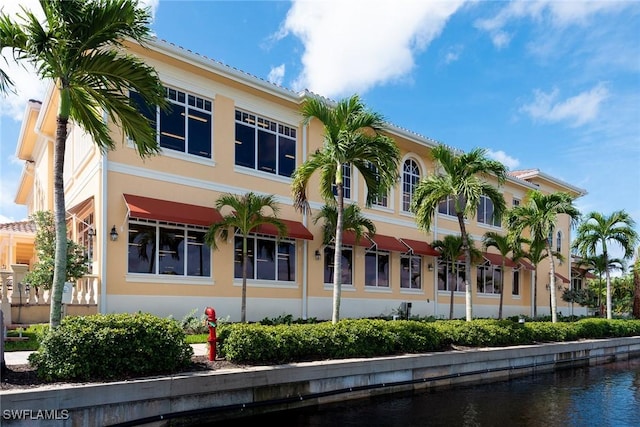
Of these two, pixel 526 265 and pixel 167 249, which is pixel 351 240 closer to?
pixel 167 249

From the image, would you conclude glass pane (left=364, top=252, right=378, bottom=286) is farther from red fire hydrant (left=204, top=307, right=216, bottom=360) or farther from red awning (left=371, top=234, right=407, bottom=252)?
red fire hydrant (left=204, top=307, right=216, bottom=360)

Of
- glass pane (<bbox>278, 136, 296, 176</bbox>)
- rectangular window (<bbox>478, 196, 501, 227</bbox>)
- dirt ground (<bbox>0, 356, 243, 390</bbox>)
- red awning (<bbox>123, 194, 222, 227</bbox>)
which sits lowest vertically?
dirt ground (<bbox>0, 356, 243, 390</bbox>)

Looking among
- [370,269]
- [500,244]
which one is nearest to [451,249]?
[500,244]

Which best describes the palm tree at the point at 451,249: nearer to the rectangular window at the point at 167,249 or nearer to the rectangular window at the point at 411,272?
the rectangular window at the point at 411,272

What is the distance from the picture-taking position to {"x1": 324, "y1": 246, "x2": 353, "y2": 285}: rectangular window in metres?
19.7

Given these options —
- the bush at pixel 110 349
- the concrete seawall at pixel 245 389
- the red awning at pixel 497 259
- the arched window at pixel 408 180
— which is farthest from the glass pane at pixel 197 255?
the red awning at pixel 497 259

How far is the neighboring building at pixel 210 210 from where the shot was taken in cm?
1420

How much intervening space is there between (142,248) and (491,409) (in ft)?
33.4

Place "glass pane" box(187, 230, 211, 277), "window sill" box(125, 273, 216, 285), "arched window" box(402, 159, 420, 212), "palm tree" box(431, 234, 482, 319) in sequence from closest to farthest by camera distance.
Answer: "window sill" box(125, 273, 216, 285), "glass pane" box(187, 230, 211, 277), "palm tree" box(431, 234, 482, 319), "arched window" box(402, 159, 420, 212)

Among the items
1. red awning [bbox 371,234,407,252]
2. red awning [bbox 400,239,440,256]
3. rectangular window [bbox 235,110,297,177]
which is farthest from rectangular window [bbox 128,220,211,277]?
red awning [bbox 400,239,440,256]

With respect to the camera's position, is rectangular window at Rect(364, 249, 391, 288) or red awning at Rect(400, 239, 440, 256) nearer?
rectangular window at Rect(364, 249, 391, 288)

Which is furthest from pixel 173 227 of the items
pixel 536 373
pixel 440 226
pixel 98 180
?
pixel 440 226

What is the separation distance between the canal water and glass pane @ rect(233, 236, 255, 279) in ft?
24.8

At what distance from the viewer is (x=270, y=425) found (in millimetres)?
8477
